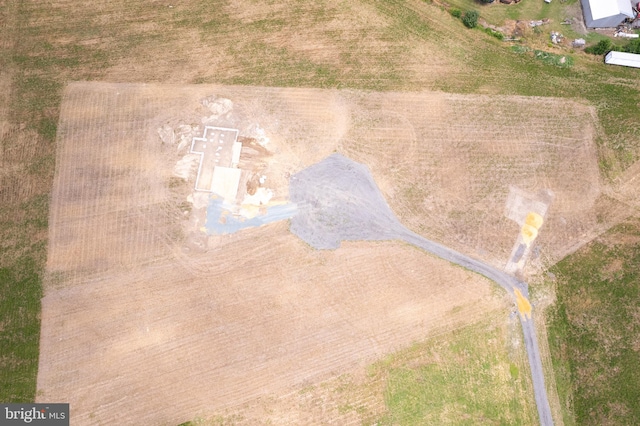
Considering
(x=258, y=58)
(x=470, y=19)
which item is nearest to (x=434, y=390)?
(x=258, y=58)

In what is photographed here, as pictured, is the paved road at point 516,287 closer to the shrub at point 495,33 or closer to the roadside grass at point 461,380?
the roadside grass at point 461,380

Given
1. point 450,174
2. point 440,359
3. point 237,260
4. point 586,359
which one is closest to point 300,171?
point 237,260

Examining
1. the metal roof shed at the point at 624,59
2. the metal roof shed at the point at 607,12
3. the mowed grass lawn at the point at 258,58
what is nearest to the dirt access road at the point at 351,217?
the mowed grass lawn at the point at 258,58

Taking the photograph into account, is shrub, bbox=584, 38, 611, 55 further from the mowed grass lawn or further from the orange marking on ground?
the orange marking on ground

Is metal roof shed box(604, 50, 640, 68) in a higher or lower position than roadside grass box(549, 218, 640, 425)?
higher

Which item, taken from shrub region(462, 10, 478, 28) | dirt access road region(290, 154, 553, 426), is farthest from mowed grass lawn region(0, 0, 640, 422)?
dirt access road region(290, 154, 553, 426)

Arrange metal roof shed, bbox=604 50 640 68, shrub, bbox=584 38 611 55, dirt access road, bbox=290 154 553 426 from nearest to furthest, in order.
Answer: dirt access road, bbox=290 154 553 426, metal roof shed, bbox=604 50 640 68, shrub, bbox=584 38 611 55

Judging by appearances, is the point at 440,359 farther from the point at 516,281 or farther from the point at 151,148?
the point at 151,148
